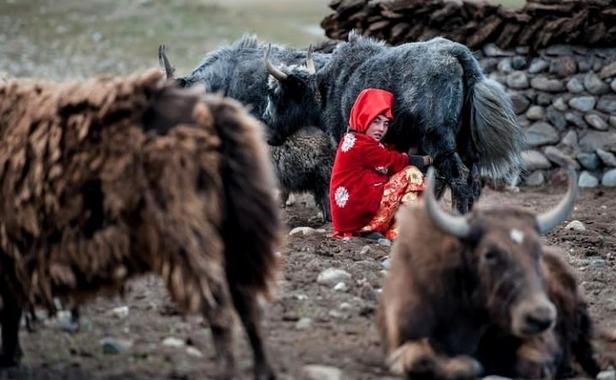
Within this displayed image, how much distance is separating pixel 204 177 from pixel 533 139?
7894 millimetres

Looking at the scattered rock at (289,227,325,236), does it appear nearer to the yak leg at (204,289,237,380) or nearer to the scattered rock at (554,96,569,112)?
the scattered rock at (554,96,569,112)

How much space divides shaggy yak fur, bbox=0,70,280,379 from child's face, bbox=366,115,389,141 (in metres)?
3.66

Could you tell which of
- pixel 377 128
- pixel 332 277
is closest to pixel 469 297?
pixel 332 277

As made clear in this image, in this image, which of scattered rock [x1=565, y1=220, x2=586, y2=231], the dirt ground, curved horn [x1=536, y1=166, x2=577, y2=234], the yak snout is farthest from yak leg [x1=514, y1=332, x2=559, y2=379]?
scattered rock [x1=565, y1=220, x2=586, y2=231]

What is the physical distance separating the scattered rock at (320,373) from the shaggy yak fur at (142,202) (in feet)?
0.66

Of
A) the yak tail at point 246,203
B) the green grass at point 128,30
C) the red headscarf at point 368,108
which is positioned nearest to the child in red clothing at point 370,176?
the red headscarf at point 368,108

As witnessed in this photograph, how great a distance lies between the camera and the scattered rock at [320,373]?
208 inches

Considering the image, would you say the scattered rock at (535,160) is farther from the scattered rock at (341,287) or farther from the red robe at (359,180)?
the scattered rock at (341,287)

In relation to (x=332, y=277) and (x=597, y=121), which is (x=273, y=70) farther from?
(x=597, y=121)

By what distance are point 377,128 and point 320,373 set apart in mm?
3857

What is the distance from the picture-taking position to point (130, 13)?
28.9m

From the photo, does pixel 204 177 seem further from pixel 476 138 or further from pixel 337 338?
pixel 476 138

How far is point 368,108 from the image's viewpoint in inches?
353

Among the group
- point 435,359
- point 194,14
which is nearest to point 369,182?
point 435,359
